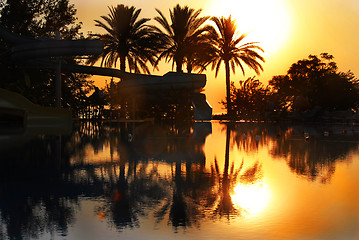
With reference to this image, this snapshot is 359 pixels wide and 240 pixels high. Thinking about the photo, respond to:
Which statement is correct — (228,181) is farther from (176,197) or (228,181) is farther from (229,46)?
(229,46)

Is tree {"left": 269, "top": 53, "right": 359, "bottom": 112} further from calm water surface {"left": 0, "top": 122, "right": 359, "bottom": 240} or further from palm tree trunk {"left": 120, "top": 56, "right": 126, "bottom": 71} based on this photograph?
calm water surface {"left": 0, "top": 122, "right": 359, "bottom": 240}

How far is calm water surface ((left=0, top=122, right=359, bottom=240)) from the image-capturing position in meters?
6.27

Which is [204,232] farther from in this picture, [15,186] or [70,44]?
[70,44]

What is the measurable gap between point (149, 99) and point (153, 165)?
43015 millimetres

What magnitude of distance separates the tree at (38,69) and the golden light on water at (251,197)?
36.0 m

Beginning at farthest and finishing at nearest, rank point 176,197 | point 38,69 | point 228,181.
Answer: point 38,69, point 228,181, point 176,197

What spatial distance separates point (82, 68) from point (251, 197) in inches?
1715

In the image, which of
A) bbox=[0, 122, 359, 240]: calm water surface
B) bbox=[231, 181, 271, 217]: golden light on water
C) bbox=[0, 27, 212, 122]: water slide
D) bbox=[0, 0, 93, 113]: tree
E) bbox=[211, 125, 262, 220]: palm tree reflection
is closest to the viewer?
bbox=[0, 122, 359, 240]: calm water surface

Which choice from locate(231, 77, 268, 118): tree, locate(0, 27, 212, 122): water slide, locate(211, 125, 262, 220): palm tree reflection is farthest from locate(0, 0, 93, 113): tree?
locate(211, 125, 262, 220): palm tree reflection

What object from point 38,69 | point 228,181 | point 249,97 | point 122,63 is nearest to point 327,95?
point 249,97

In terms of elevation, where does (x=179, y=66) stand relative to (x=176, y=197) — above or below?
above

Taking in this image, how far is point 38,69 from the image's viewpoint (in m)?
47.3

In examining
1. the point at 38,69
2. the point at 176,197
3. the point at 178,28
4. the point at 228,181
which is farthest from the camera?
the point at 178,28

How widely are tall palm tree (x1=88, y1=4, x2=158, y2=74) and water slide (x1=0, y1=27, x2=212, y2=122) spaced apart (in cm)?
353
